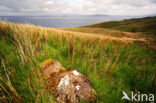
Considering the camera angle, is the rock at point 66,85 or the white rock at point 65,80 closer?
the rock at point 66,85

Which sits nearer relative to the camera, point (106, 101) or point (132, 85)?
point (106, 101)

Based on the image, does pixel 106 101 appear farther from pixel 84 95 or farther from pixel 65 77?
pixel 65 77

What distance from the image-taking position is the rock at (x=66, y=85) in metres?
1.21

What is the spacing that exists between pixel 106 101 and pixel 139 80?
1.02 m

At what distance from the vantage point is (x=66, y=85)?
52.8 inches

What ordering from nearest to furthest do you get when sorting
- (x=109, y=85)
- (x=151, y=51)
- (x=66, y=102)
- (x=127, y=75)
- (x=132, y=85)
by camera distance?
1. (x=66, y=102)
2. (x=109, y=85)
3. (x=132, y=85)
4. (x=127, y=75)
5. (x=151, y=51)

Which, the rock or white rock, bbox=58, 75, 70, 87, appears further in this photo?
white rock, bbox=58, 75, 70, 87

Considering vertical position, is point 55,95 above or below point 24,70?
below

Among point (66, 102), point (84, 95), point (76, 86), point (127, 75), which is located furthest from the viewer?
point (127, 75)

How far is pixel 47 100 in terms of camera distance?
1048 millimetres

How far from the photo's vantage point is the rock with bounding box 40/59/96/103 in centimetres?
121

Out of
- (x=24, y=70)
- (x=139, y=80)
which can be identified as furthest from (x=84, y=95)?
(x=139, y=80)

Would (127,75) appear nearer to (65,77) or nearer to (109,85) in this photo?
(109,85)

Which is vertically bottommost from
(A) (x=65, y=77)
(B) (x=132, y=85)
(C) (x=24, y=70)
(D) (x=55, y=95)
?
(B) (x=132, y=85)
